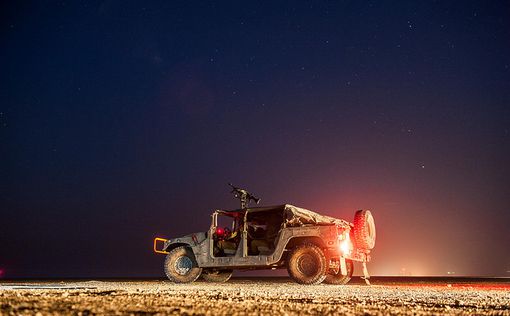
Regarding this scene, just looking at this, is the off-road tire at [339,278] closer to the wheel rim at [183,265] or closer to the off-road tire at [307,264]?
the off-road tire at [307,264]

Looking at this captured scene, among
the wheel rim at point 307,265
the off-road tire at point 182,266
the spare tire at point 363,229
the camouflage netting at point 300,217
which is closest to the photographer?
the wheel rim at point 307,265

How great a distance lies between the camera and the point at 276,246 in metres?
11.3


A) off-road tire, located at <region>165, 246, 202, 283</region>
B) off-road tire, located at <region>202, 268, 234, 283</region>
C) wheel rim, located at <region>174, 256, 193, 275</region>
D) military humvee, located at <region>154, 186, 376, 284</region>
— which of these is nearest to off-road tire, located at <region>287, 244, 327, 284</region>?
military humvee, located at <region>154, 186, 376, 284</region>

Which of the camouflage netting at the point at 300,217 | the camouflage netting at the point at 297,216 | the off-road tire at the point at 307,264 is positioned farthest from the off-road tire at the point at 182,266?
the camouflage netting at the point at 300,217

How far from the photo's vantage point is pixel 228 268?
41.1 feet

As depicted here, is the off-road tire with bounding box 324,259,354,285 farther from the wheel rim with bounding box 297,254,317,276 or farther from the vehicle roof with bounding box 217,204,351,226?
the wheel rim with bounding box 297,254,317,276

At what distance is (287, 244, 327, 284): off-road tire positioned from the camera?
34.9 ft

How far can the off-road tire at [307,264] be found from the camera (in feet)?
34.9

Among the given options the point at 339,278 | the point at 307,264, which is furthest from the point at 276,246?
the point at 339,278

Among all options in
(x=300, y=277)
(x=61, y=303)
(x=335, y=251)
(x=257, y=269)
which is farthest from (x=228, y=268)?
(x=61, y=303)

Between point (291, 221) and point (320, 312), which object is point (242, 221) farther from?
point (320, 312)

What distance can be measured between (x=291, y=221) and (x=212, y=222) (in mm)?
2428

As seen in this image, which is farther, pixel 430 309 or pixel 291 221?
pixel 291 221

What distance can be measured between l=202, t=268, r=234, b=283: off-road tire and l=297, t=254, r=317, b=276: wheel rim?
10.1 feet
